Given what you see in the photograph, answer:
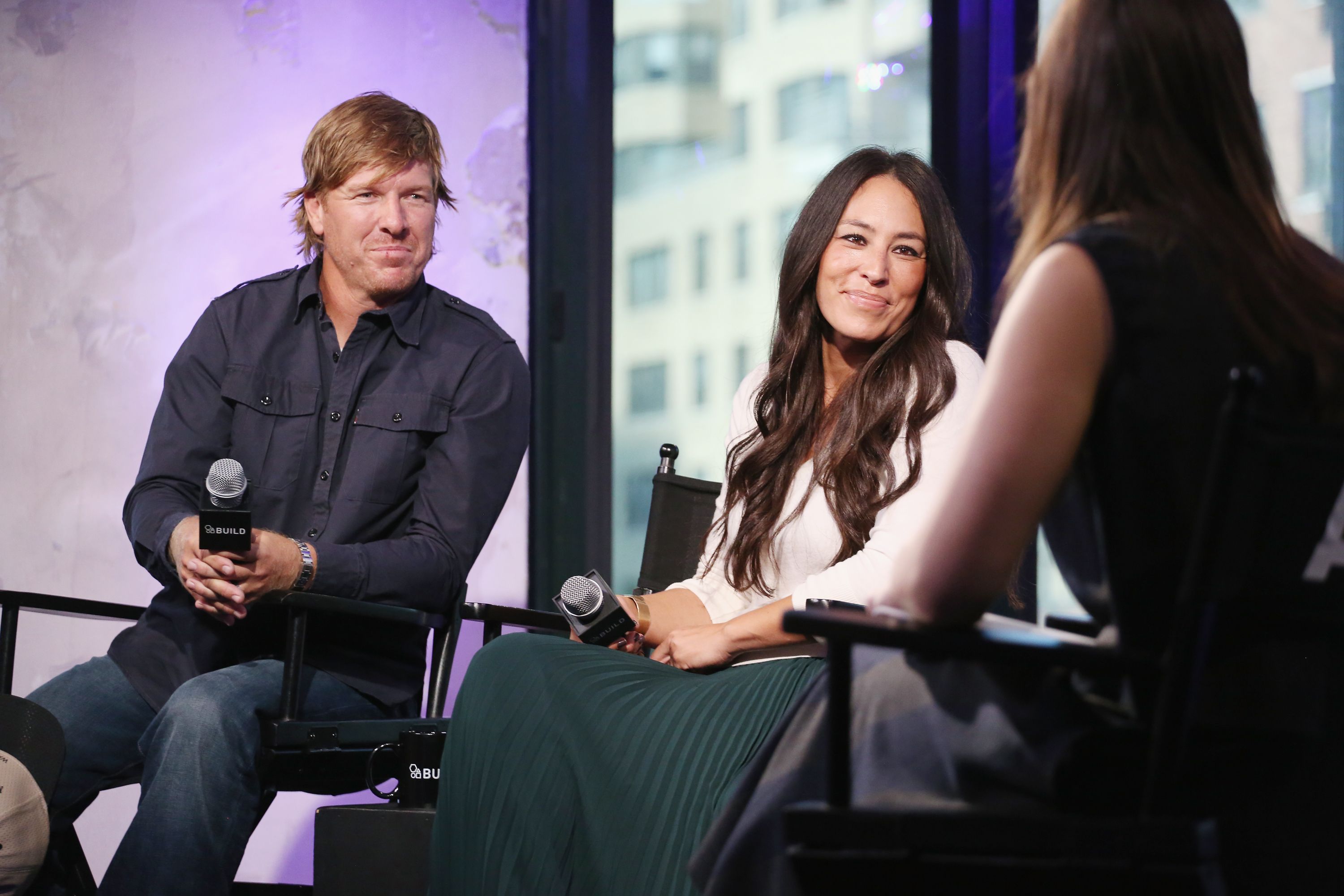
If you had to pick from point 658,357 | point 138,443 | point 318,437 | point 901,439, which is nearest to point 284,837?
point 138,443

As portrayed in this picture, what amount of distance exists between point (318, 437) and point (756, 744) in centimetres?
119

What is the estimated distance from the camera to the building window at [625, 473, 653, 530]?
3.62m

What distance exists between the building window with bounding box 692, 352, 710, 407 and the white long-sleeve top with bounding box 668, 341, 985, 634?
3.98 feet

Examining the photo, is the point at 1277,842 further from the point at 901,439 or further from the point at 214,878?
the point at 214,878

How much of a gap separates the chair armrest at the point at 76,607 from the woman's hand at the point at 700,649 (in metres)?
1.08

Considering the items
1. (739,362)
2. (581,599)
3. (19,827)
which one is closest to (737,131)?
(739,362)

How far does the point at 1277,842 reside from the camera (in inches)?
39.9

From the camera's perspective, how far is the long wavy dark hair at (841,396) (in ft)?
7.07

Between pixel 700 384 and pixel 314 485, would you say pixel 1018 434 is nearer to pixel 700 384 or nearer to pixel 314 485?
pixel 314 485

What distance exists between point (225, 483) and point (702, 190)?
1.95 m

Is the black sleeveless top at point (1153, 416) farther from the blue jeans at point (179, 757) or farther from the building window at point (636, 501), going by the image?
the building window at point (636, 501)

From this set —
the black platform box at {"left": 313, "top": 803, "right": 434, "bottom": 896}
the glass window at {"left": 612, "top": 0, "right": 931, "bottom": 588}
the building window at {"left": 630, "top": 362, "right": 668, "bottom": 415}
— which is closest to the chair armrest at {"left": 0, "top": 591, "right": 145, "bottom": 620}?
the black platform box at {"left": 313, "top": 803, "right": 434, "bottom": 896}

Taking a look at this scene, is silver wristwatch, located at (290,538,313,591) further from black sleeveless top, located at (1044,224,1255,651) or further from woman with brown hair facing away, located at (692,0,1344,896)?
black sleeveless top, located at (1044,224,1255,651)

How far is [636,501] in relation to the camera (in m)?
3.63
